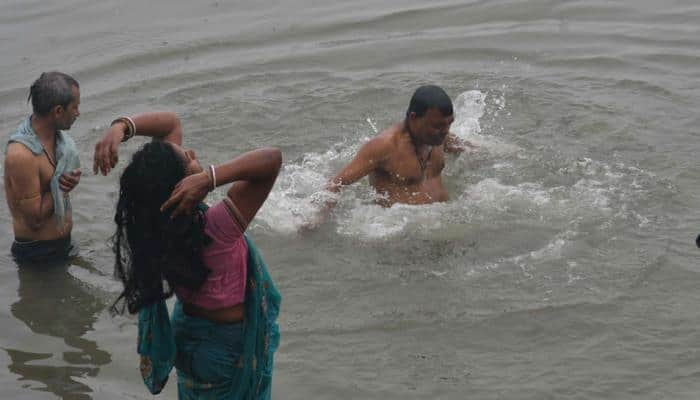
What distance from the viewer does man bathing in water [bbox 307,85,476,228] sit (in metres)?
6.87

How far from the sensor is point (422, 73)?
34.3 feet

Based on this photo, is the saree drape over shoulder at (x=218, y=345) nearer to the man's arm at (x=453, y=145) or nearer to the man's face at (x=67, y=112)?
the man's face at (x=67, y=112)

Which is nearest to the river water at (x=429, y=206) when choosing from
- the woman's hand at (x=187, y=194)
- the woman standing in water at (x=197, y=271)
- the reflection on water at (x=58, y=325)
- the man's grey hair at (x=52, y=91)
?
the reflection on water at (x=58, y=325)

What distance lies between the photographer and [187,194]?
3.62m

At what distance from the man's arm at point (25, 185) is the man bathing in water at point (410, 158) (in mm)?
2071

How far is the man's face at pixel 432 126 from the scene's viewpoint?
6.86 meters

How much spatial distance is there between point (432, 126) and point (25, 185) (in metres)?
2.71

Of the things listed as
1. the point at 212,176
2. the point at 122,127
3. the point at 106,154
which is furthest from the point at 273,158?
the point at 122,127

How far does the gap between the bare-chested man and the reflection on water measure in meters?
0.51

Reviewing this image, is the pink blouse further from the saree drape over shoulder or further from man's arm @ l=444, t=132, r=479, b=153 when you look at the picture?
man's arm @ l=444, t=132, r=479, b=153

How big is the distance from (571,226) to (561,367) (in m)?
1.83

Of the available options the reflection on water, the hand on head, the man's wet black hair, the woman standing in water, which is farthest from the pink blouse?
the man's wet black hair

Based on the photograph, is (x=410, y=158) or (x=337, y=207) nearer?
(x=410, y=158)

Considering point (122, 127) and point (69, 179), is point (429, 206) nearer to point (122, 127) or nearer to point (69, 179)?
point (69, 179)
